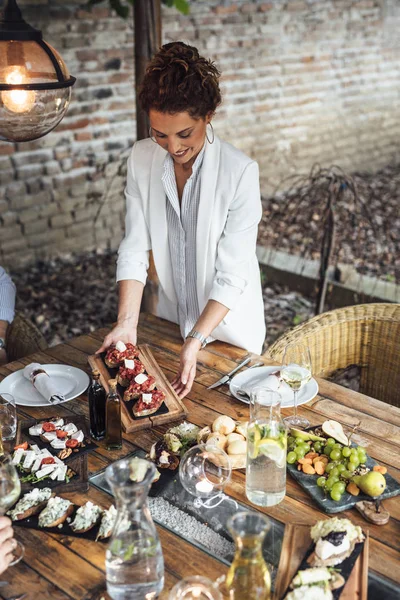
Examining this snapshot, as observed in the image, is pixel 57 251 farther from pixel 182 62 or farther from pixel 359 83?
pixel 359 83

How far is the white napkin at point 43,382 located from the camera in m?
2.23

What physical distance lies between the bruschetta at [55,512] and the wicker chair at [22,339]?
1.25 metres

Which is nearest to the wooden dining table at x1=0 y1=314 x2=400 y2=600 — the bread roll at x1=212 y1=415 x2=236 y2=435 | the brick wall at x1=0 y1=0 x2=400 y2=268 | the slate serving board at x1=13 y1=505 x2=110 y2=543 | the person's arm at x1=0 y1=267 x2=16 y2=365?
the slate serving board at x1=13 y1=505 x2=110 y2=543

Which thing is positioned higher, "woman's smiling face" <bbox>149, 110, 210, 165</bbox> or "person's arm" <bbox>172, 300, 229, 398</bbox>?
"woman's smiling face" <bbox>149, 110, 210, 165</bbox>

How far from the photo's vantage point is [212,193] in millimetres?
2570

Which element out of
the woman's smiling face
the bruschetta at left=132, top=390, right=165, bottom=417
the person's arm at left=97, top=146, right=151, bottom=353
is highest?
the woman's smiling face

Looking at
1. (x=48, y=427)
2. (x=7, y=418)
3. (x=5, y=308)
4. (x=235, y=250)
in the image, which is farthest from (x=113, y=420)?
(x=5, y=308)

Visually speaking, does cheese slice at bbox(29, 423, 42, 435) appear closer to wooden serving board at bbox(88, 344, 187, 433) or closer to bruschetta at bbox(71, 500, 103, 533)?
wooden serving board at bbox(88, 344, 187, 433)

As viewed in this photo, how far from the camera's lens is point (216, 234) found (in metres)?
2.63

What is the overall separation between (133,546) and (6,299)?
1779mm

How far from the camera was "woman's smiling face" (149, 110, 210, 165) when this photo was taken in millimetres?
2320

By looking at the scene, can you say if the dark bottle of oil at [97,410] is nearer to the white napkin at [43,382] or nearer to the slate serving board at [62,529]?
the white napkin at [43,382]

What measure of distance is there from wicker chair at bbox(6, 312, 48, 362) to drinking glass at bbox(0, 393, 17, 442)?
931 mm

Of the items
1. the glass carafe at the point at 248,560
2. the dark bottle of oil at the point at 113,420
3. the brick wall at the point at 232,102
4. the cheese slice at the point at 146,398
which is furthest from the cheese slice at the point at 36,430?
the brick wall at the point at 232,102
